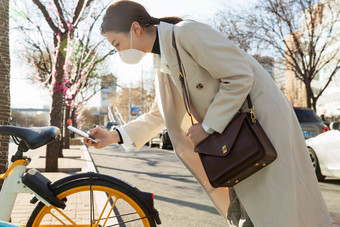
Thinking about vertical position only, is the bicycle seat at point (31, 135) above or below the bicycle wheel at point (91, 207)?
above

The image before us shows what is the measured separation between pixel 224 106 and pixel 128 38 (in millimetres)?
653

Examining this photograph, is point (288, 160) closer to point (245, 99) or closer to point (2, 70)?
point (245, 99)

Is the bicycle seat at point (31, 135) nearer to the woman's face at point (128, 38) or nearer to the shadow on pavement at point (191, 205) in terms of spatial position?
the woman's face at point (128, 38)

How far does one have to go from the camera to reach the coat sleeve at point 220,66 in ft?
5.56

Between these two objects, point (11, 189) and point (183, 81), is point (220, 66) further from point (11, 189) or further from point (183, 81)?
point (11, 189)

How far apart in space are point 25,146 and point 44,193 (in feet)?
0.96

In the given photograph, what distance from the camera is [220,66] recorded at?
172 centimetres

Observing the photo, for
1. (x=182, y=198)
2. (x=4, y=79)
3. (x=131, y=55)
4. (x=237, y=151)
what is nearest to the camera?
(x=237, y=151)

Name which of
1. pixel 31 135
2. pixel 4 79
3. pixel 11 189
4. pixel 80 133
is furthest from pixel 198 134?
pixel 4 79

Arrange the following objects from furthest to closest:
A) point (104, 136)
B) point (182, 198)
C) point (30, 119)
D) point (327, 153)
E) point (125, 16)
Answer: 1. point (30, 119)
2. point (327, 153)
3. point (182, 198)
4. point (104, 136)
5. point (125, 16)

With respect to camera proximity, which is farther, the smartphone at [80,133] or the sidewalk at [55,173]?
the sidewalk at [55,173]

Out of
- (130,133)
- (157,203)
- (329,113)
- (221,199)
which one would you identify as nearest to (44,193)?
(130,133)

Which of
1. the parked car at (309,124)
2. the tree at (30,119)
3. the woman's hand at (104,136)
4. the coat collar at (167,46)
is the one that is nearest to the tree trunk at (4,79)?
the woman's hand at (104,136)

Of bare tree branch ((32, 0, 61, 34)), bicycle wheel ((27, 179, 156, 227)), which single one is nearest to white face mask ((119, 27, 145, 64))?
bicycle wheel ((27, 179, 156, 227))
